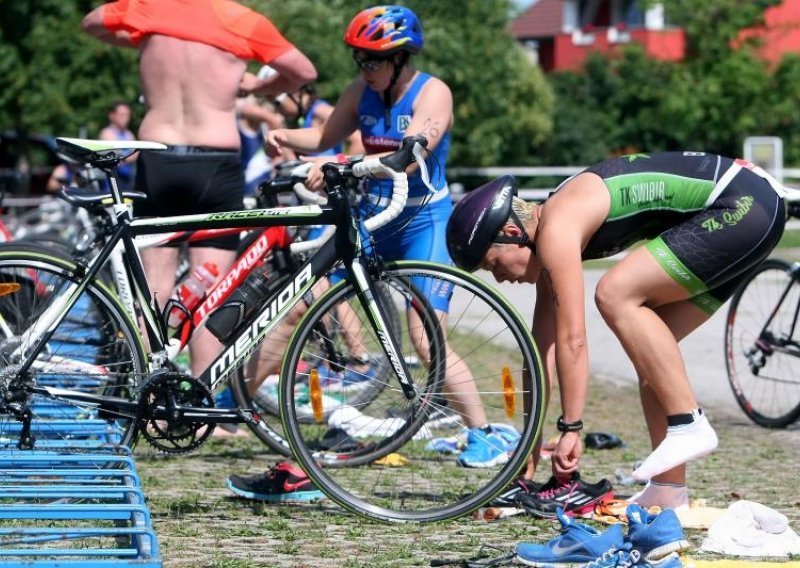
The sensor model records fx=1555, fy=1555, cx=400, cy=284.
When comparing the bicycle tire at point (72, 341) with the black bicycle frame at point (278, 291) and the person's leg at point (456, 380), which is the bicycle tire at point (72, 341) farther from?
the person's leg at point (456, 380)

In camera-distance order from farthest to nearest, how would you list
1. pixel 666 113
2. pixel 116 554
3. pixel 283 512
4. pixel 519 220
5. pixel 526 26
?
pixel 526 26 → pixel 666 113 → pixel 283 512 → pixel 519 220 → pixel 116 554

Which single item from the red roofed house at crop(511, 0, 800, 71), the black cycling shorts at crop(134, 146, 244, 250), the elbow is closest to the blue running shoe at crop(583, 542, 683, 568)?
the black cycling shorts at crop(134, 146, 244, 250)

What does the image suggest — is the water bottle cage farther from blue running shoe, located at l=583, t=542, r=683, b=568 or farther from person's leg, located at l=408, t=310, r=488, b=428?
blue running shoe, located at l=583, t=542, r=683, b=568

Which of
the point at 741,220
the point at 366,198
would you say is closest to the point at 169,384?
the point at 366,198

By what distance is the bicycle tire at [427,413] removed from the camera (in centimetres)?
557

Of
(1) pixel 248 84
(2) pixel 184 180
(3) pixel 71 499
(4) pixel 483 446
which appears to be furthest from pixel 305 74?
(3) pixel 71 499

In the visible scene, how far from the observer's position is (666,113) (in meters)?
44.2

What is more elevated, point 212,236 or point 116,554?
point 212,236

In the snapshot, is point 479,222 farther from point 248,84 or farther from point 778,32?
point 778,32

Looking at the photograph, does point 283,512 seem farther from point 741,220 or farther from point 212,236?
point 741,220

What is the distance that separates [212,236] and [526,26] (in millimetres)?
53370

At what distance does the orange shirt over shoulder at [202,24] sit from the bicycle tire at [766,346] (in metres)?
2.95

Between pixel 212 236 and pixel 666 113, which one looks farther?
pixel 666 113

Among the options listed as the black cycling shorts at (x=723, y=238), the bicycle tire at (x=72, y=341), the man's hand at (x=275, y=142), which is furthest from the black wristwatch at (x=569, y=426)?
the man's hand at (x=275, y=142)
